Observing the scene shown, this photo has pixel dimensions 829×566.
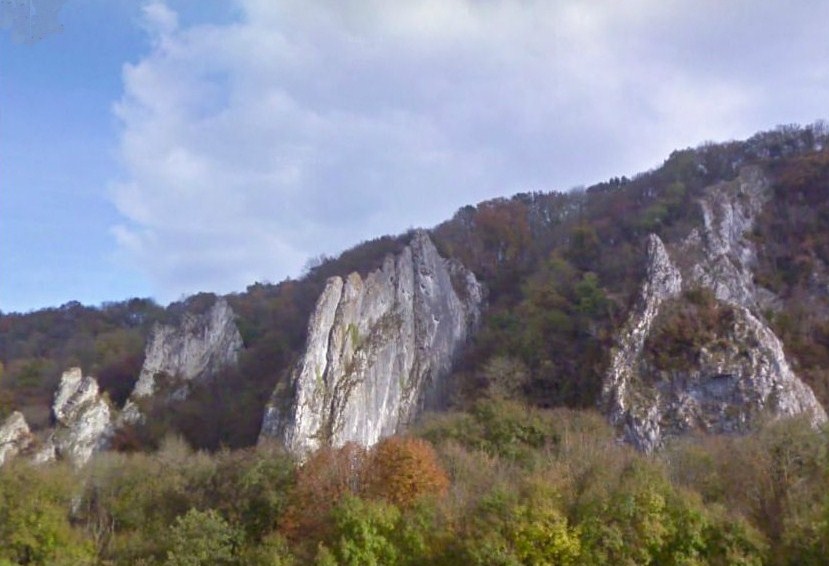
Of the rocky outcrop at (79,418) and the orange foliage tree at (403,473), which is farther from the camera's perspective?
the rocky outcrop at (79,418)

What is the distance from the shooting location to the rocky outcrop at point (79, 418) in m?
59.2

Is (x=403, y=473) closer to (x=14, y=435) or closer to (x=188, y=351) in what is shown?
(x=14, y=435)

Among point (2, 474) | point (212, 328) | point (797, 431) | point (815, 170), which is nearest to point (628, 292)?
point (815, 170)

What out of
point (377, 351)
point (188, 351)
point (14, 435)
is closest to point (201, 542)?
point (14, 435)

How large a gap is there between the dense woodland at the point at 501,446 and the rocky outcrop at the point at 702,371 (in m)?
1.41

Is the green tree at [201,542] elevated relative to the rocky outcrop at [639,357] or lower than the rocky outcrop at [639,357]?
lower

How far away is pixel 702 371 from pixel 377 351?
22.7 m

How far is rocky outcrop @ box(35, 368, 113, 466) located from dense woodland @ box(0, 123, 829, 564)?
5.44ft

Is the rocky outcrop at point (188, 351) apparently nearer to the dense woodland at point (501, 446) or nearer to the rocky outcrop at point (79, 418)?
the dense woodland at point (501, 446)

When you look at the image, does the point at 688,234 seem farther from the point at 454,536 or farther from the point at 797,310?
the point at 454,536

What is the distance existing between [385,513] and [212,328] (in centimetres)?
4720

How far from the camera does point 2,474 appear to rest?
3888cm

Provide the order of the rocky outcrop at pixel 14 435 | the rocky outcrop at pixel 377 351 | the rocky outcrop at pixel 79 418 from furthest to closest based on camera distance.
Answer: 1. the rocky outcrop at pixel 79 418
2. the rocky outcrop at pixel 377 351
3. the rocky outcrop at pixel 14 435

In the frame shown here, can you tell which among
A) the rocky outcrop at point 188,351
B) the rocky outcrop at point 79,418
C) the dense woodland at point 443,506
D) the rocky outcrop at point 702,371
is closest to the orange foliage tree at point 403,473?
the dense woodland at point 443,506
